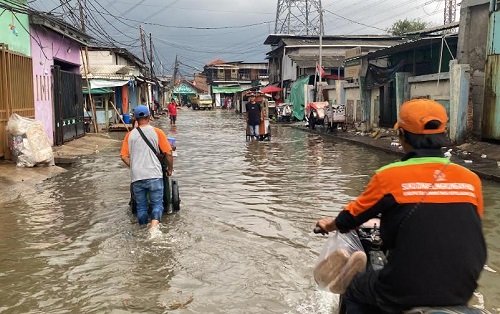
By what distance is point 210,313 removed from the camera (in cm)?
461

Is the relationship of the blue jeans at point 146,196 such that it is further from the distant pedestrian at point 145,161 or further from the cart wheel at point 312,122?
the cart wheel at point 312,122

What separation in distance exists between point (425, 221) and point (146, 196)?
517cm

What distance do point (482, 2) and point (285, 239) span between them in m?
12.3

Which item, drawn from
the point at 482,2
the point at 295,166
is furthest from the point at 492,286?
the point at 482,2

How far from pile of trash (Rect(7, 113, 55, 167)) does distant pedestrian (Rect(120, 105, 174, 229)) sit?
6135mm

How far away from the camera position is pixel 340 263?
317cm

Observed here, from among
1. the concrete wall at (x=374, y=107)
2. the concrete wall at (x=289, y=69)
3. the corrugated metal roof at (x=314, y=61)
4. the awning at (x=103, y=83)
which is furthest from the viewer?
the concrete wall at (x=289, y=69)

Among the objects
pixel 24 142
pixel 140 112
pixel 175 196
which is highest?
pixel 140 112

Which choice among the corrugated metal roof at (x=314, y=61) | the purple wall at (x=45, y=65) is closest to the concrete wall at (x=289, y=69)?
the corrugated metal roof at (x=314, y=61)

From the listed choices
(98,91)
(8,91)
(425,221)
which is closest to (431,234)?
(425,221)

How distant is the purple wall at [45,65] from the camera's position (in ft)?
51.8

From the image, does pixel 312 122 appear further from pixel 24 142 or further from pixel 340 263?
pixel 340 263

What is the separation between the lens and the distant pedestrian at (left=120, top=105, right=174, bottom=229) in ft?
22.7

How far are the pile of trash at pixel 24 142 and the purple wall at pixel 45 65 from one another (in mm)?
3336
